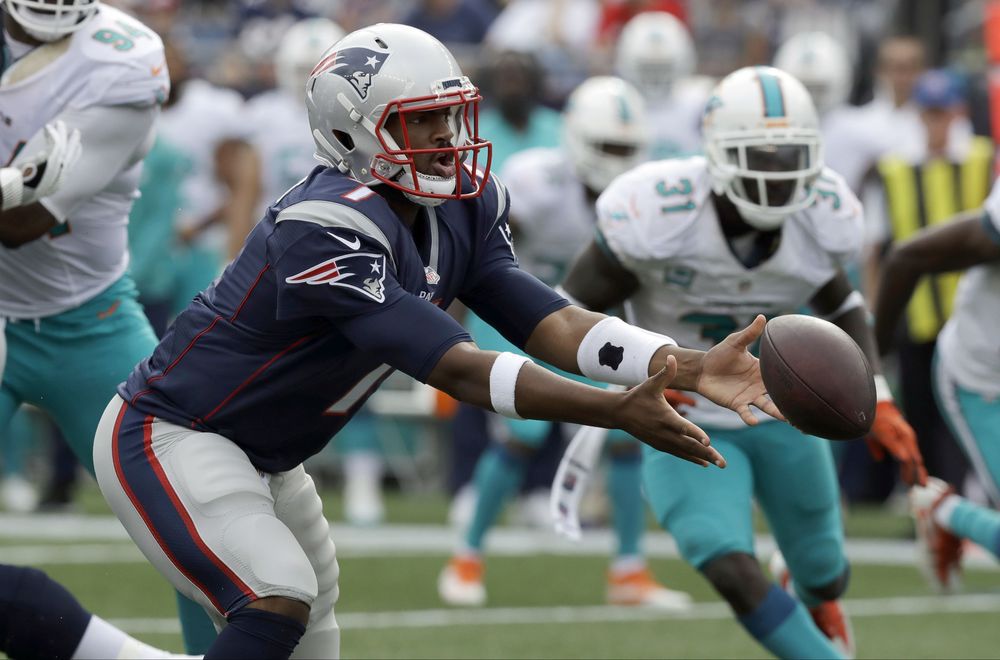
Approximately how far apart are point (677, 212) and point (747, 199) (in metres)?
0.20

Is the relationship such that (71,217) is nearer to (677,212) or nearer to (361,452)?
(677,212)

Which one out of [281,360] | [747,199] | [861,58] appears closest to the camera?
[281,360]

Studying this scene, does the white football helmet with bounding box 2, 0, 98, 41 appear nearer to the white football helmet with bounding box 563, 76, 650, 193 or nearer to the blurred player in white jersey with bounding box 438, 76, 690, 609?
the blurred player in white jersey with bounding box 438, 76, 690, 609

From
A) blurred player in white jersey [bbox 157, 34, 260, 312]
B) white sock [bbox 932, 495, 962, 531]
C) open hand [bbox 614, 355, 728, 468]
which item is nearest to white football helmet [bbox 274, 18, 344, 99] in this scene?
blurred player in white jersey [bbox 157, 34, 260, 312]

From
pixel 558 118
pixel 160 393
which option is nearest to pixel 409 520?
pixel 558 118

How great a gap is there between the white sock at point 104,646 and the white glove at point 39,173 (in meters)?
1.02

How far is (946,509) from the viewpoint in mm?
6137

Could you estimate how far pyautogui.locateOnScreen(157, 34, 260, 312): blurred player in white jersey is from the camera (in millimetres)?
8758

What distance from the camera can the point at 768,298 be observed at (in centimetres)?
480

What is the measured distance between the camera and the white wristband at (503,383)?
3.33 metres

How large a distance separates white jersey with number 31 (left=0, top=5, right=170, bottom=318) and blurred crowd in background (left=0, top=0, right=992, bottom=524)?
2.71 m

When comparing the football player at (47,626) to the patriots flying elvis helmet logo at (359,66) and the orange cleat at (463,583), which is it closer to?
the patriots flying elvis helmet logo at (359,66)

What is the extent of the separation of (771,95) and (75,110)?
1.84m

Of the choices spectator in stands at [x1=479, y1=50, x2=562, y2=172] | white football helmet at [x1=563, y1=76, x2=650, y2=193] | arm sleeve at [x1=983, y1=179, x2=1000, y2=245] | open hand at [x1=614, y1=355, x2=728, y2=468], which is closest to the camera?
open hand at [x1=614, y1=355, x2=728, y2=468]
